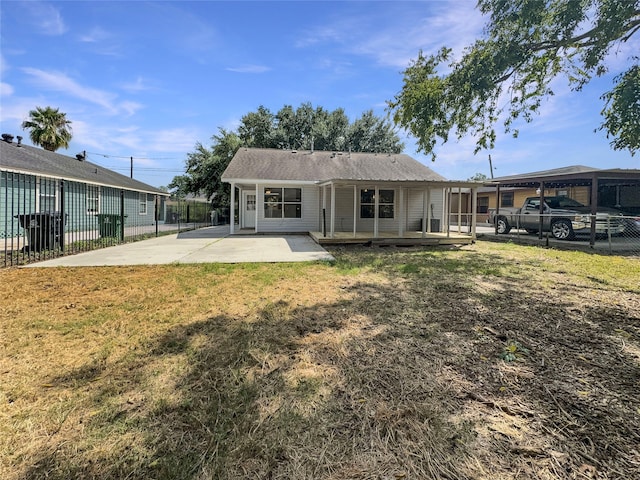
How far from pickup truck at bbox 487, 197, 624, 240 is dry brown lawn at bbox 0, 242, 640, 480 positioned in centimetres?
844

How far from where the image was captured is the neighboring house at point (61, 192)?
36.4 feet

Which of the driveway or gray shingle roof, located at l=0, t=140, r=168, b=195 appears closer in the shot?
the driveway

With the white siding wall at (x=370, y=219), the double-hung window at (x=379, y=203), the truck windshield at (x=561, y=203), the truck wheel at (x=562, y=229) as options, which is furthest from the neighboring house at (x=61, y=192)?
the truck windshield at (x=561, y=203)

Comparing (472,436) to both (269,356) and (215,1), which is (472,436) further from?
(215,1)

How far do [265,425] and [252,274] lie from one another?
15.4 feet

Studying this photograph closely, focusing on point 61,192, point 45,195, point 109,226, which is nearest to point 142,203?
point 109,226

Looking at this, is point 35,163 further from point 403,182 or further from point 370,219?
point 403,182

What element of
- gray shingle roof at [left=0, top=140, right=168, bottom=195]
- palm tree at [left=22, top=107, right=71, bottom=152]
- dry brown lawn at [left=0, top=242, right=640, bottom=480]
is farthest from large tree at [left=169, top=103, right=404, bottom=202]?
dry brown lawn at [left=0, top=242, right=640, bottom=480]

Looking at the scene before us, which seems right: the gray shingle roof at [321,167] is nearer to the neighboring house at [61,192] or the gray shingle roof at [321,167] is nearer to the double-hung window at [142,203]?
the neighboring house at [61,192]

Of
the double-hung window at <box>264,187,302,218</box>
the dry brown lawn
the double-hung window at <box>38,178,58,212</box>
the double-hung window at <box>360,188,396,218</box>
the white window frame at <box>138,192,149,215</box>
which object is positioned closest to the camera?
the dry brown lawn

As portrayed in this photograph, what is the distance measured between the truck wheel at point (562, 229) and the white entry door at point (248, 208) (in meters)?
13.7

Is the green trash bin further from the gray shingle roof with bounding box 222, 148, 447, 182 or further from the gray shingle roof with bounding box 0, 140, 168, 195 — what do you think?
the gray shingle roof with bounding box 222, 148, 447, 182

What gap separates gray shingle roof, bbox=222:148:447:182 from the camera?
51.3ft

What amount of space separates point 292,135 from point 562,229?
829 inches
